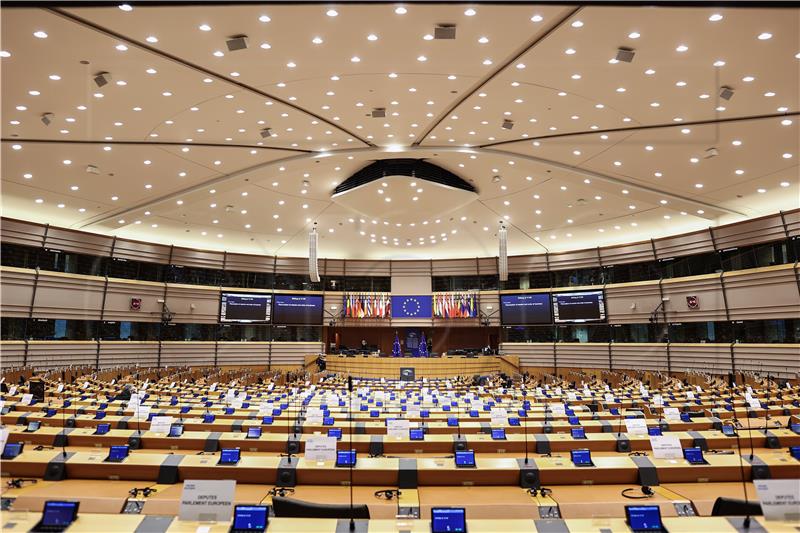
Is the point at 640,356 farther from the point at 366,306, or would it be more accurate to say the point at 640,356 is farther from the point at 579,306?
the point at 366,306

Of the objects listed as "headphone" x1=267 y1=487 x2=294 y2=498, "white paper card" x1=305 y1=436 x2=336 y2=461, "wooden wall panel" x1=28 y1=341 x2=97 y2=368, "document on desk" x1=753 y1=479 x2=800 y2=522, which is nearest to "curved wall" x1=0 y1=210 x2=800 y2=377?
"wooden wall panel" x1=28 y1=341 x2=97 y2=368

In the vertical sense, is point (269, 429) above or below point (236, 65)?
below

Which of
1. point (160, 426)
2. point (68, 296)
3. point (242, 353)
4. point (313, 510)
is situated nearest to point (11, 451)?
point (160, 426)

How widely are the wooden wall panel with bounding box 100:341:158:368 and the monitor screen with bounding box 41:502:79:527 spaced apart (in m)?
25.0

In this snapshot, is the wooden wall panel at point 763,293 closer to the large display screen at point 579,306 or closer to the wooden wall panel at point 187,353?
the large display screen at point 579,306

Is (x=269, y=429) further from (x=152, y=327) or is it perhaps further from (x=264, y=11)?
Result: (x=152, y=327)

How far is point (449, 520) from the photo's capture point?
4.26 meters

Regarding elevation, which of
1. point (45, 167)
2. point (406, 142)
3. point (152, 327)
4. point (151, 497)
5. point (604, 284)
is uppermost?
point (406, 142)

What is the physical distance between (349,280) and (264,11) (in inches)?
1028

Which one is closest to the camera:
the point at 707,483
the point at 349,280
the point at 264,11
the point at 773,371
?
the point at 707,483

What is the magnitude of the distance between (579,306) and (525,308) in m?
3.38

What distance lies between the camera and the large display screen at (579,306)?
29.9 metres

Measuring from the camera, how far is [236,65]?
11078 millimetres

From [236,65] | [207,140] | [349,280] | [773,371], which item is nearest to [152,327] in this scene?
[349,280]
